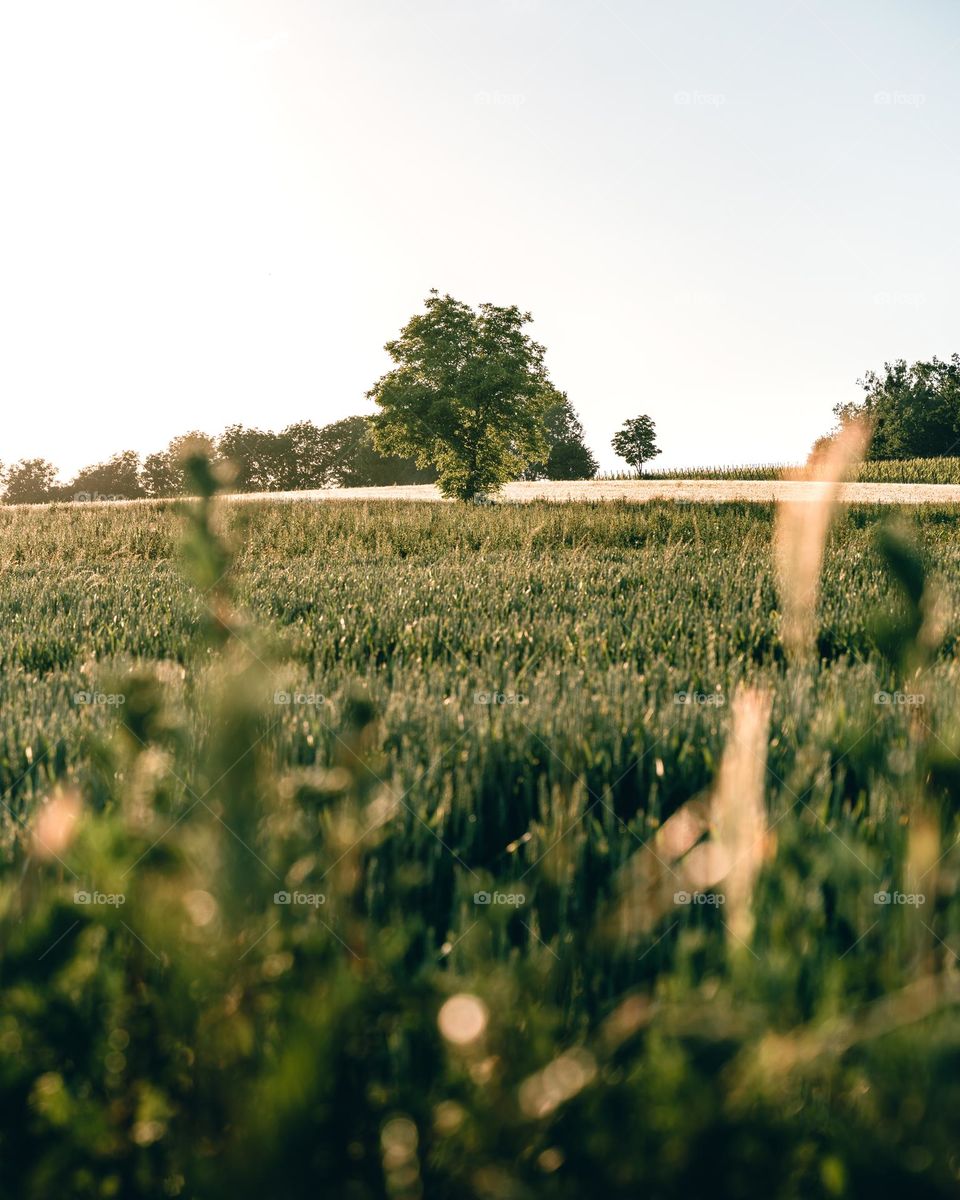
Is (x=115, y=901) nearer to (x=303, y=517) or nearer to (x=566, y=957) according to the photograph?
(x=566, y=957)

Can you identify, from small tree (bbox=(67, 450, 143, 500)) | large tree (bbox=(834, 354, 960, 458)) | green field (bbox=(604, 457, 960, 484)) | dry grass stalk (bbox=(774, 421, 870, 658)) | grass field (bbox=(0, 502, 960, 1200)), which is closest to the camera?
grass field (bbox=(0, 502, 960, 1200))

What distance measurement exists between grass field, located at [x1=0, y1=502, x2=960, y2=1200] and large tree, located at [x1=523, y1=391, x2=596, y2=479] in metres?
79.9

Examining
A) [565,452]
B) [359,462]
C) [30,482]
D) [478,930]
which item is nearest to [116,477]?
[30,482]

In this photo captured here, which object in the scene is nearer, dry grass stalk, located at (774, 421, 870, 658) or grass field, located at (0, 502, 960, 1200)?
grass field, located at (0, 502, 960, 1200)

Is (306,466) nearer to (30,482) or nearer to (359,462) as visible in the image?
(359,462)

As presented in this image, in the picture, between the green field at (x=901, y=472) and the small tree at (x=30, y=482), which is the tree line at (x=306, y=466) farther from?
the green field at (x=901, y=472)

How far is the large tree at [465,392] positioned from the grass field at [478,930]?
2426 centimetres

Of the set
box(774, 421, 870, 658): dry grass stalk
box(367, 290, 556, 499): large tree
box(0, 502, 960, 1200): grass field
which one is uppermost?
box(367, 290, 556, 499): large tree

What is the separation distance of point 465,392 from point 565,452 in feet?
199

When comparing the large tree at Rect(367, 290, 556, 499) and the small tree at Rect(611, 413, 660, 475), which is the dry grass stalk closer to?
the large tree at Rect(367, 290, 556, 499)

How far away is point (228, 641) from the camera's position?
905 millimetres

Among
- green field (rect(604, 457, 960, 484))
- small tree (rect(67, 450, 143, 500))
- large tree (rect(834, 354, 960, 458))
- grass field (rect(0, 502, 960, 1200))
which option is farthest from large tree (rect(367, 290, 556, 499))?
small tree (rect(67, 450, 143, 500))

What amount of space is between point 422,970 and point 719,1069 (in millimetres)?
813

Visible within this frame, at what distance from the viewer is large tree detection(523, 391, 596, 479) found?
8606 cm
